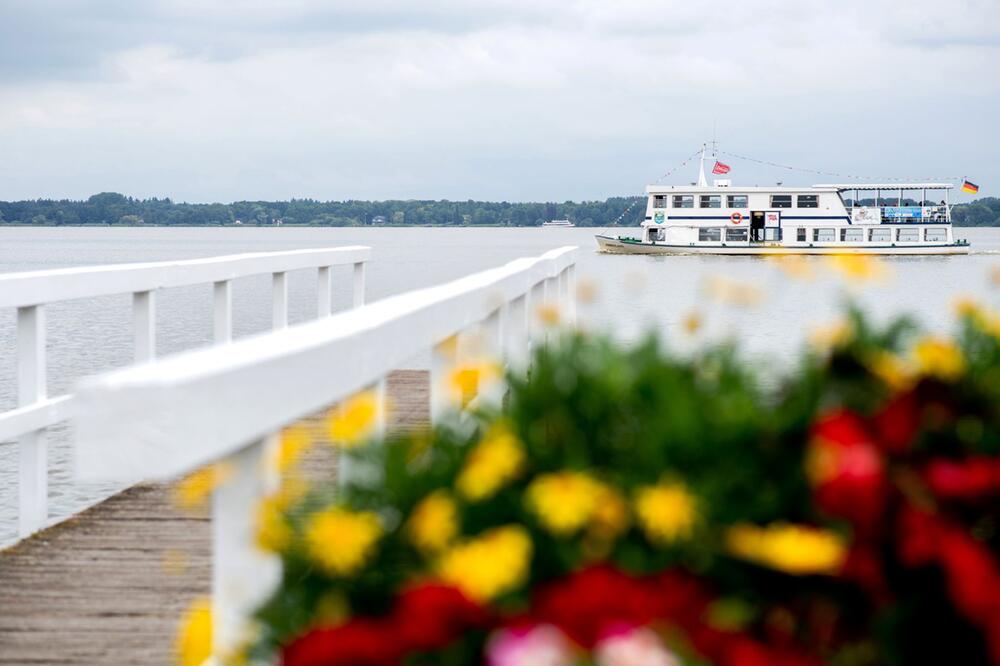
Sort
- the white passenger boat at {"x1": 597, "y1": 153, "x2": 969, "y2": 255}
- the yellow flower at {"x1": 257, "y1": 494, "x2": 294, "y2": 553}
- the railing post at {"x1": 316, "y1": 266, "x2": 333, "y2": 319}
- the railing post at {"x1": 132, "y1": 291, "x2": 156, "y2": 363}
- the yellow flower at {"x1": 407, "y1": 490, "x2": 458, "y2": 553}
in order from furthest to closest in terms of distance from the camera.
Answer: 1. the white passenger boat at {"x1": 597, "y1": 153, "x2": 969, "y2": 255}
2. the railing post at {"x1": 316, "y1": 266, "x2": 333, "y2": 319}
3. the railing post at {"x1": 132, "y1": 291, "x2": 156, "y2": 363}
4. the yellow flower at {"x1": 257, "y1": 494, "x2": 294, "y2": 553}
5. the yellow flower at {"x1": 407, "y1": 490, "x2": 458, "y2": 553}

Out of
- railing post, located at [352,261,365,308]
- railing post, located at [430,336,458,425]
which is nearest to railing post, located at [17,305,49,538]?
railing post, located at [430,336,458,425]

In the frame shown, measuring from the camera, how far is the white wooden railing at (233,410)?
5.91 feet

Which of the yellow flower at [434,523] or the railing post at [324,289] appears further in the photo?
the railing post at [324,289]

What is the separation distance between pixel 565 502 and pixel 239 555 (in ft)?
2.17

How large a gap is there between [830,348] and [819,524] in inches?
17.9

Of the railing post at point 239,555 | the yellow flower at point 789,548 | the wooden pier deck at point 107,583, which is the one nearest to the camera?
the yellow flower at point 789,548

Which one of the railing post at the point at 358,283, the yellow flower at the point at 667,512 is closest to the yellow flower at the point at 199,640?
the yellow flower at the point at 667,512

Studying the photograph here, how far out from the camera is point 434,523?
6.15 ft

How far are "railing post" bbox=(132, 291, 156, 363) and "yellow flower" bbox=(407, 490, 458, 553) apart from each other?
4.58 metres

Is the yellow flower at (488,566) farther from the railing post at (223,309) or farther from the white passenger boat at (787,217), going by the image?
the white passenger boat at (787,217)

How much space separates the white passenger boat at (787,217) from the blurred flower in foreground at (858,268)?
201ft

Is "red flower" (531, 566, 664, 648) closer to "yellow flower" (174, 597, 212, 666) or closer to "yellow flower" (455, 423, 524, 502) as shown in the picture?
"yellow flower" (455, 423, 524, 502)

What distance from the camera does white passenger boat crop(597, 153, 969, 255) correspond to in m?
64.6

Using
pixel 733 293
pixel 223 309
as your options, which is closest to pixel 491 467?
pixel 733 293
